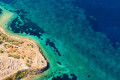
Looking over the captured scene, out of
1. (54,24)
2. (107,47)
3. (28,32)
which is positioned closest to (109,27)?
(107,47)

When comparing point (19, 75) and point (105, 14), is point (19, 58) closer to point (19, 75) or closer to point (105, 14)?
point (19, 75)

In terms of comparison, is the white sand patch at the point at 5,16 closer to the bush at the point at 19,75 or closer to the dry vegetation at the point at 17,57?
the dry vegetation at the point at 17,57

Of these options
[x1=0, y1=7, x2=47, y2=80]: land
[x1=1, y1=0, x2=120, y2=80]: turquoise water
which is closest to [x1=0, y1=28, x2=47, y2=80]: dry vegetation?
[x1=0, y1=7, x2=47, y2=80]: land

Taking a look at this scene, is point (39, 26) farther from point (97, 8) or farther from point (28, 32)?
point (97, 8)

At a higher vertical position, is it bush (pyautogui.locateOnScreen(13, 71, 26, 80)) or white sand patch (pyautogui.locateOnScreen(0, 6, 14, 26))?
white sand patch (pyautogui.locateOnScreen(0, 6, 14, 26))

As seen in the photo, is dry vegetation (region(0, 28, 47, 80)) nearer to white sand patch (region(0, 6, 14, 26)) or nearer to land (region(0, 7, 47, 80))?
land (region(0, 7, 47, 80))

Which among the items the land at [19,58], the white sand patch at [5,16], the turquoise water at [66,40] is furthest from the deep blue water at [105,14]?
the white sand patch at [5,16]
